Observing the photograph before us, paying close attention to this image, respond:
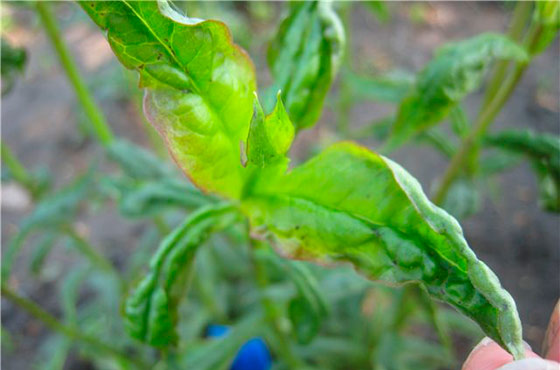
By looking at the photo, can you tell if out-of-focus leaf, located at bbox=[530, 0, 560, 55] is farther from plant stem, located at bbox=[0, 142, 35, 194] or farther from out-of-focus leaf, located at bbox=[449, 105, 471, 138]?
plant stem, located at bbox=[0, 142, 35, 194]

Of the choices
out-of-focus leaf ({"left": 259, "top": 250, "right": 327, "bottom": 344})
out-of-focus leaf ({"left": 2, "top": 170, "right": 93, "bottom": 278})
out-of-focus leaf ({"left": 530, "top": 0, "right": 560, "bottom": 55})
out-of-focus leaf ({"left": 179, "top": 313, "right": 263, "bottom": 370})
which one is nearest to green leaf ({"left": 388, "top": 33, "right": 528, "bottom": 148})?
out-of-focus leaf ({"left": 530, "top": 0, "right": 560, "bottom": 55})

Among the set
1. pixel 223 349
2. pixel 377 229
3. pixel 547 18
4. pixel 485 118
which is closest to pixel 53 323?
pixel 223 349

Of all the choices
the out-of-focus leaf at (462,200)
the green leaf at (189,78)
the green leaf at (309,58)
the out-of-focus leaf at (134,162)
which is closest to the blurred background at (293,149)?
the out-of-focus leaf at (462,200)

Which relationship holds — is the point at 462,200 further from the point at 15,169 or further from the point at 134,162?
the point at 15,169

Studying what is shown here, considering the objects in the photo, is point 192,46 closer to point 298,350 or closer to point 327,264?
point 327,264

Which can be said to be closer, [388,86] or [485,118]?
[485,118]

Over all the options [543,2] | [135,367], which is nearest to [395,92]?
[543,2]

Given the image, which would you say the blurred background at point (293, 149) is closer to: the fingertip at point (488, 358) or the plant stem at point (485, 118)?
the plant stem at point (485, 118)
